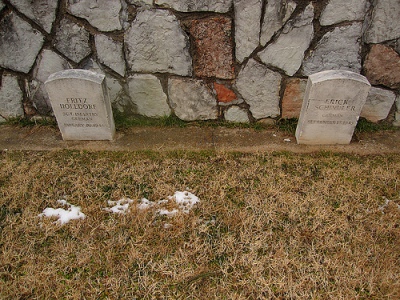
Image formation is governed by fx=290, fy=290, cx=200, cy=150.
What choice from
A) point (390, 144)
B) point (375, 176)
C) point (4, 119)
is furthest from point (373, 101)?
point (4, 119)

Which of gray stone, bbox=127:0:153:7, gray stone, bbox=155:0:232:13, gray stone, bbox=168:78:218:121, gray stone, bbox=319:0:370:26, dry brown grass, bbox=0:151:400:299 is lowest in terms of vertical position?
dry brown grass, bbox=0:151:400:299

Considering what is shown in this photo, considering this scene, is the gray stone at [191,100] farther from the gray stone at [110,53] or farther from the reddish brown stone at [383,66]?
the reddish brown stone at [383,66]

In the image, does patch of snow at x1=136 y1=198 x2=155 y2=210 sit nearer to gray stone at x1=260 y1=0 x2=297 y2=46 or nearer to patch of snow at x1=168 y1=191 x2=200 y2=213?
patch of snow at x1=168 y1=191 x2=200 y2=213

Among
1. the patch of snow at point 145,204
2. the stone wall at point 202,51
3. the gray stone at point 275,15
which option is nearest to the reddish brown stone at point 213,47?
the stone wall at point 202,51

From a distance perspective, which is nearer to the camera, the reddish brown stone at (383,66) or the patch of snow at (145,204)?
the patch of snow at (145,204)

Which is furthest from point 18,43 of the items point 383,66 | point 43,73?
point 383,66

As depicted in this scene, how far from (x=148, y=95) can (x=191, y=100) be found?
471 mm

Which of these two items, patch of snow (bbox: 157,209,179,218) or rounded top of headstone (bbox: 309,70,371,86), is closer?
patch of snow (bbox: 157,209,179,218)

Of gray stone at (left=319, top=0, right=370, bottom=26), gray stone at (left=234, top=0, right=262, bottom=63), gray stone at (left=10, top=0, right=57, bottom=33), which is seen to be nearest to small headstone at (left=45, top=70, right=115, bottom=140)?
gray stone at (left=10, top=0, right=57, bottom=33)

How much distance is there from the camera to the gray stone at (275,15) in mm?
2604

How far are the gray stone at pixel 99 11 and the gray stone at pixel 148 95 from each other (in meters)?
0.54

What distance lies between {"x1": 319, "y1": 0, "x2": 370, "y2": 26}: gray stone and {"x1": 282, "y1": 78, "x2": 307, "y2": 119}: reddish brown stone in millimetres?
595

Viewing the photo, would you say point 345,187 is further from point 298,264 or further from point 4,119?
point 4,119

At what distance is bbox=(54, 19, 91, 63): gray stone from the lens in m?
2.83
